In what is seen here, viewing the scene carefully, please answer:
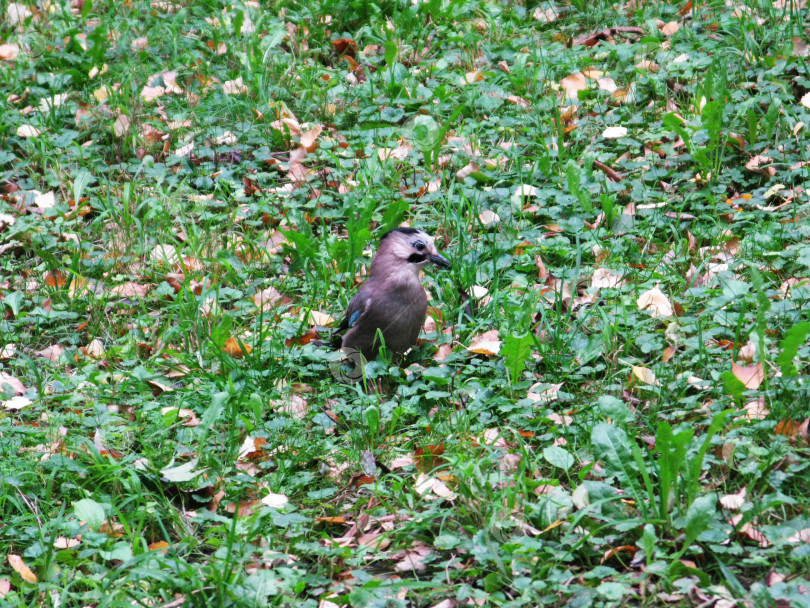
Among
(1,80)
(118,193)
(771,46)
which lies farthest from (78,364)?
(771,46)

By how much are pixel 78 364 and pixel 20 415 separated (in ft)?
1.59

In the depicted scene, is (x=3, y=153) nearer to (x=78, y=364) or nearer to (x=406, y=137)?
(x=78, y=364)

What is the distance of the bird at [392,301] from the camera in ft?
14.3

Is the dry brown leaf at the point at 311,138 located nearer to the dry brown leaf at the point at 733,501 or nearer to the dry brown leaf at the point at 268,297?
the dry brown leaf at the point at 268,297

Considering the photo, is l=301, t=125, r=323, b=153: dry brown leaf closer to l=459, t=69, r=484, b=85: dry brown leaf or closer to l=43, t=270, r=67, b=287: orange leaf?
l=459, t=69, r=484, b=85: dry brown leaf

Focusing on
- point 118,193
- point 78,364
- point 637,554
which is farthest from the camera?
point 118,193

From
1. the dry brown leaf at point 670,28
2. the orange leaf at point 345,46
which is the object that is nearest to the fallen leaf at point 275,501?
the orange leaf at point 345,46

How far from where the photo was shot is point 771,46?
20.5 ft

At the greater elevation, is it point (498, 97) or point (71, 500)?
point (498, 97)

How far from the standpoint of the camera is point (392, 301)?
433cm

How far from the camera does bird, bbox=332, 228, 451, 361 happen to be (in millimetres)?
4348

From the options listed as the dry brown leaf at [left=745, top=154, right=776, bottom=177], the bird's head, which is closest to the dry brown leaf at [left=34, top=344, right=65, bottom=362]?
the bird's head

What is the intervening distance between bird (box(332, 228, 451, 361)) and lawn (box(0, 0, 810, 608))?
164mm

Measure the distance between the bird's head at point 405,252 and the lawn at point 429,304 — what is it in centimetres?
29
